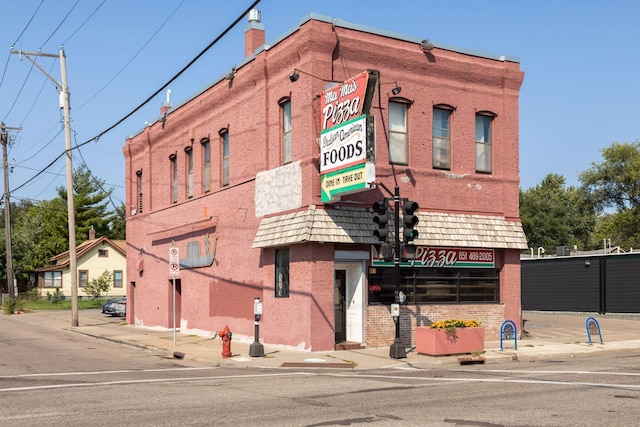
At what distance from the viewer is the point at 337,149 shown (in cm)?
2056

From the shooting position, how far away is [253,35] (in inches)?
1104

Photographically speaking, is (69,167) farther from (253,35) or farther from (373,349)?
(373,349)

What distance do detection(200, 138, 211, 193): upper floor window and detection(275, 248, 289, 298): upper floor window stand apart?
7.32m

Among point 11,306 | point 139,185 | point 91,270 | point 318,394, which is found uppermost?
point 139,185

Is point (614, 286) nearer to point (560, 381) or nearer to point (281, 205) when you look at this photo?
point (281, 205)

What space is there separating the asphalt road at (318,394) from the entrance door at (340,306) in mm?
4454

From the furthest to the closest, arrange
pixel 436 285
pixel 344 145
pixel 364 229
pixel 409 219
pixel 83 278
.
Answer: pixel 83 278
pixel 436 285
pixel 364 229
pixel 344 145
pixel 409 219

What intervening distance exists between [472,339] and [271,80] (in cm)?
→ 1084

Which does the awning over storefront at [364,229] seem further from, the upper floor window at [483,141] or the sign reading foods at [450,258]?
the upper floor window at [483,141]

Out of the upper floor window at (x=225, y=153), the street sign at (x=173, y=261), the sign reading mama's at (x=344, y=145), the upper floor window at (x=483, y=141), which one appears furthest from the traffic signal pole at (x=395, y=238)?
the upper floor window at (x=225, y=153)

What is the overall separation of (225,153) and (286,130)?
5.13 meters

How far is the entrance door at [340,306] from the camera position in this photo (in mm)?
22234

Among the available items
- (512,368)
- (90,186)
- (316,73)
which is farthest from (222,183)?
(90,186)

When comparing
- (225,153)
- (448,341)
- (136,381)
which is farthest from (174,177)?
(136,381)
